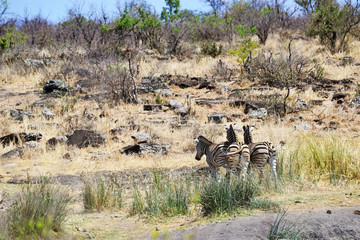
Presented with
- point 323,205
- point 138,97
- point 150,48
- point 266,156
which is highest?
point 150,48

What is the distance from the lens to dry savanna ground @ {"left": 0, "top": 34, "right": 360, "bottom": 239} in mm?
7156

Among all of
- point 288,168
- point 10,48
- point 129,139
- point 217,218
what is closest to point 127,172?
point 129,139

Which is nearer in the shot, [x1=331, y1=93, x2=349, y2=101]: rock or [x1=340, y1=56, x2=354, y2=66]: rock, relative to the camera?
[x1=331, y1=93, x2=349, y2=101]: rock

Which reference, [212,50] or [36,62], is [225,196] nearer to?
[36,62]

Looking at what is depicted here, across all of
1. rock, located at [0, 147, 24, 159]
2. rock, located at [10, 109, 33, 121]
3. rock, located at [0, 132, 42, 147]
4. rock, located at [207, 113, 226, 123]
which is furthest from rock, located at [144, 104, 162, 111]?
rock, located at [0, 147, 24, 159]

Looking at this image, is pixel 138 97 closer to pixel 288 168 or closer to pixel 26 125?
pixel 26 125

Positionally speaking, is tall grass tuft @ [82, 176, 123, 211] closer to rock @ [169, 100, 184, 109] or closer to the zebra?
the zebra

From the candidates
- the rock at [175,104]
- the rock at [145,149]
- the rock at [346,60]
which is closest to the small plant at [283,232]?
the rock at [145,149]

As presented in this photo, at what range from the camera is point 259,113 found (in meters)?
16.9

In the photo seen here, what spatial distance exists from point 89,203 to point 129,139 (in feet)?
22.2

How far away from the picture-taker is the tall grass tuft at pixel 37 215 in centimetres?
517

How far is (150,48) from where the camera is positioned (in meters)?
30.6

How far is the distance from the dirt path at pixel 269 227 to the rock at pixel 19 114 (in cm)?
1233

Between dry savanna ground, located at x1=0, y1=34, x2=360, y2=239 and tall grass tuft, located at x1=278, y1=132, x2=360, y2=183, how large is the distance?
21 millimetres
